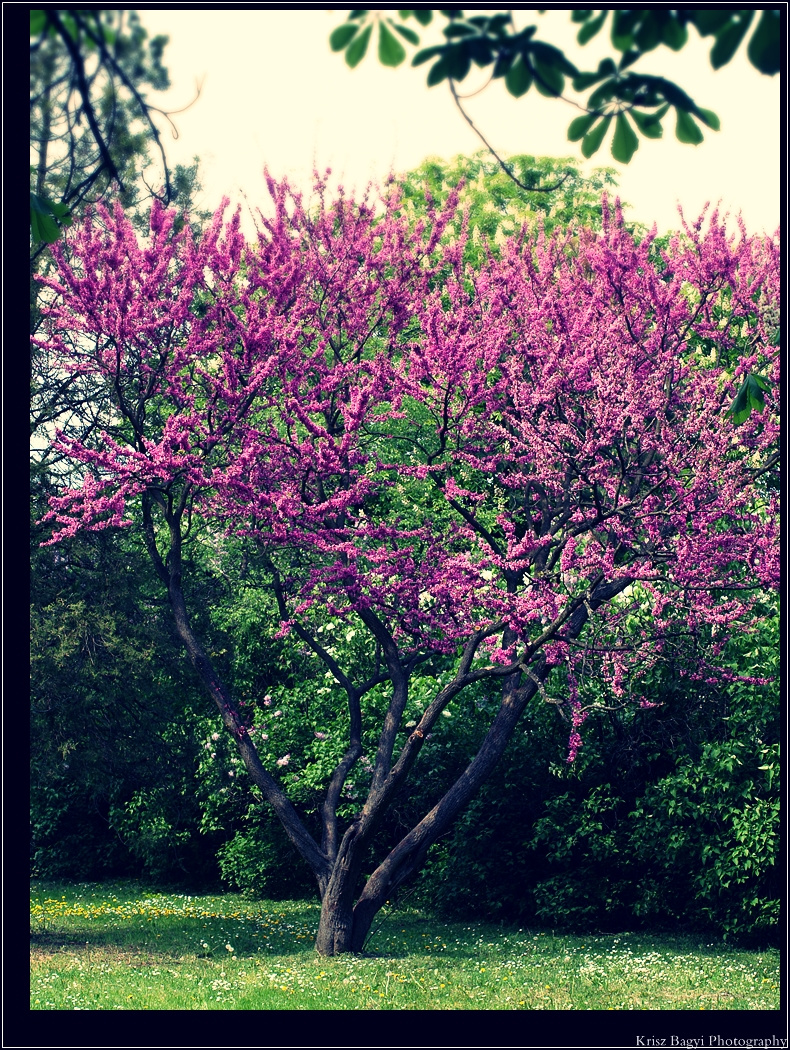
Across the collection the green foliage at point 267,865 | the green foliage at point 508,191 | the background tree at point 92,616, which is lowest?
the green foliage at point 267,865

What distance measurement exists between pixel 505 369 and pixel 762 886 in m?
6.64

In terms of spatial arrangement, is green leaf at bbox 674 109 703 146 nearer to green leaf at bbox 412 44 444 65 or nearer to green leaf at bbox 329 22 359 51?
green leaf at bbox 412 44 444 65

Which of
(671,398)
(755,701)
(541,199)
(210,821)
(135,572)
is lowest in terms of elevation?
(210,821)

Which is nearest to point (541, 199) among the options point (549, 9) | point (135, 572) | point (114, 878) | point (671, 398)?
point (671, 398)

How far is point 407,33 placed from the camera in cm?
409

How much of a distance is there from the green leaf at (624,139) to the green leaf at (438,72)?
30.5 inches

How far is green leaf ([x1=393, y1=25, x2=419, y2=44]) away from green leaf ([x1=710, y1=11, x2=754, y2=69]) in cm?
110

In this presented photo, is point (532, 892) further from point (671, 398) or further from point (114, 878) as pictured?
point (114, 878)

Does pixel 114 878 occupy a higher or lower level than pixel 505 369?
lower

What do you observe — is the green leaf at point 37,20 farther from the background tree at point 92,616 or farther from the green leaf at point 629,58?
the background tree at point 92,616

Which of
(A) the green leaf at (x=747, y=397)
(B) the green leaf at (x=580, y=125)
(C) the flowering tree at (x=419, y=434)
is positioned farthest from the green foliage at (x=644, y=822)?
(B) the green leaf at (x=580, y=125)

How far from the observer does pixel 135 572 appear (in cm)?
1255

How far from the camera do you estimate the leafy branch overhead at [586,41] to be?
396 cm
